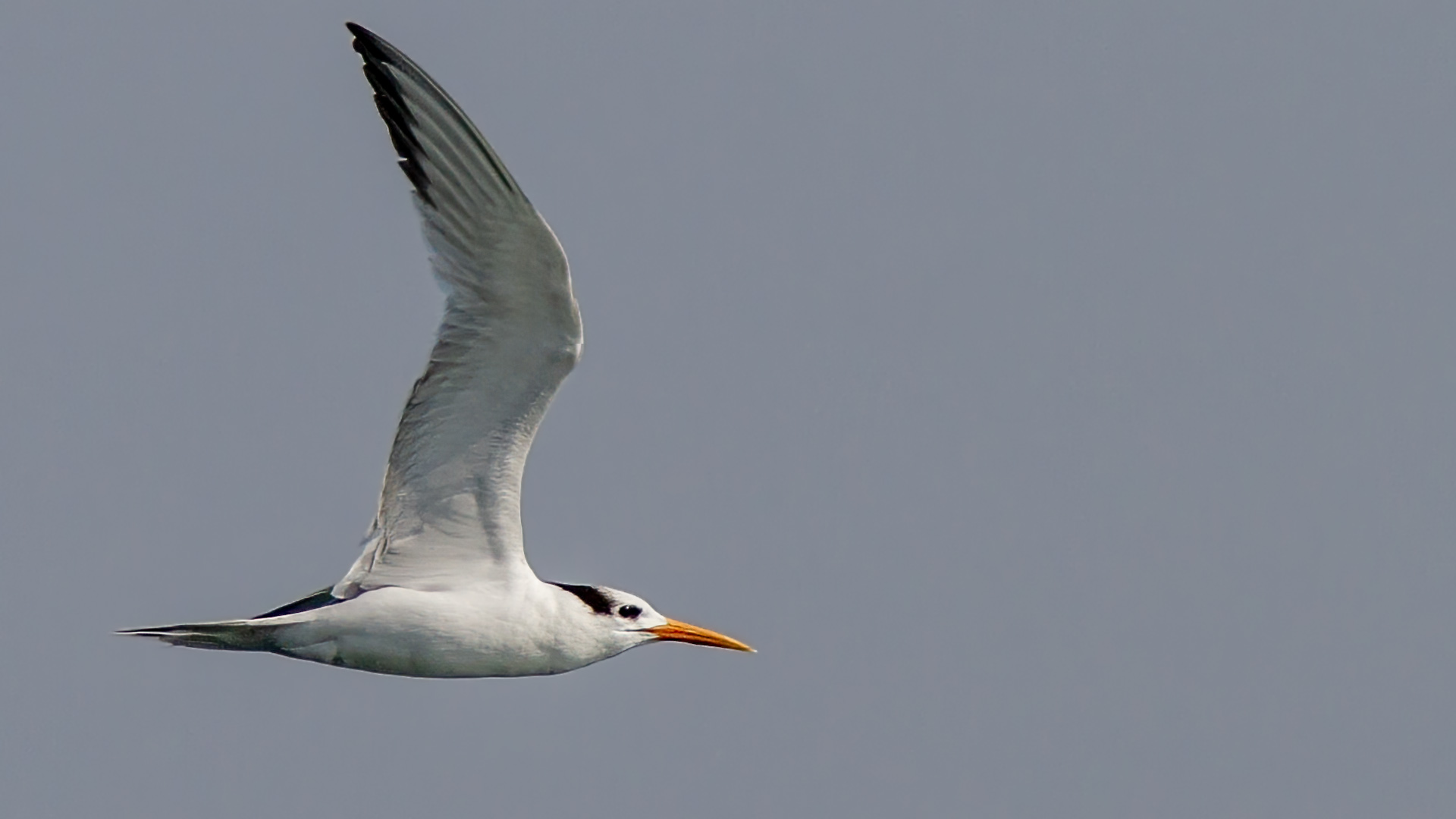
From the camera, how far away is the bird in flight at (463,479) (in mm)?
9195

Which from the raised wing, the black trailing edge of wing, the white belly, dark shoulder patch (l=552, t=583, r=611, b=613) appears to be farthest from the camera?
dark shoulder patch (l=552, t=583, r=611, b=613)

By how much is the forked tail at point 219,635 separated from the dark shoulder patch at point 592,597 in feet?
5.77

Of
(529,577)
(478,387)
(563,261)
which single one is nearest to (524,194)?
(563,261)

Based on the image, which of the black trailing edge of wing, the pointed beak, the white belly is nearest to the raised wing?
the black trailing edge of wing

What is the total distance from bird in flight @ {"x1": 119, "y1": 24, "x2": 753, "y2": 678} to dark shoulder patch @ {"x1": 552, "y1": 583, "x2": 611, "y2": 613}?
1cm

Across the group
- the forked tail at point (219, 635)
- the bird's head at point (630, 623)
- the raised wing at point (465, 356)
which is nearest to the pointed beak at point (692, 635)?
the bird's head at point (630, 623)

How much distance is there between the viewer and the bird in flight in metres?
9.20

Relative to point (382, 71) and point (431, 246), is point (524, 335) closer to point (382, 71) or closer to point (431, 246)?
point (431, 246)

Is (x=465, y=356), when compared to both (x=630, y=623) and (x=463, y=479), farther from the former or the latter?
(x=630, y=623)

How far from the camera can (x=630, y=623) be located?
1104 centimetres

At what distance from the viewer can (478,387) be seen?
32.6 ft

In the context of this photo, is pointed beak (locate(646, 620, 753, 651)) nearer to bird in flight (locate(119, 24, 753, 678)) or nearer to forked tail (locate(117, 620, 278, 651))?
bird in flight (locate(119, 24, 753, 678))

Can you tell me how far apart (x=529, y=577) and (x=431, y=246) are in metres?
2.29

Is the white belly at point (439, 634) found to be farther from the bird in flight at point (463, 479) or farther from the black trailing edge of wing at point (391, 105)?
the black trailing edge of wing at point (391, 105)
